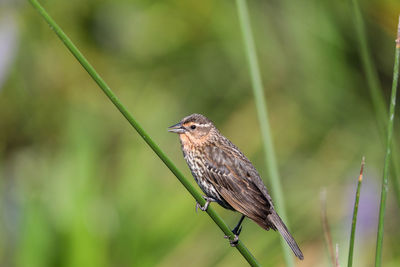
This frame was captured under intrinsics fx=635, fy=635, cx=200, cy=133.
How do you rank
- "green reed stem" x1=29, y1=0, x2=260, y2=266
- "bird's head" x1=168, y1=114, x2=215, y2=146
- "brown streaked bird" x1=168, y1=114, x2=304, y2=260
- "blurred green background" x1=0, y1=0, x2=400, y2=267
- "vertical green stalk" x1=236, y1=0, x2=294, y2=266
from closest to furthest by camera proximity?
1. "green reed stem" x1=29, y1=0, x2=260, y2=266
2. "vertical green stalk" x1=236, y1=0, x2=294, y2=266
3. "brown streaked bird" x1=168, y1=114, x2=304, y2=260
4. "bird's head" x1=168, y1=114, x2=215, y2=146
5. "blurred green background" x1=0, y1=0, x2=400, y2=267

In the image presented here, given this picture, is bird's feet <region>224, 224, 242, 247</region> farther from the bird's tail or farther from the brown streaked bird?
the bird's tail

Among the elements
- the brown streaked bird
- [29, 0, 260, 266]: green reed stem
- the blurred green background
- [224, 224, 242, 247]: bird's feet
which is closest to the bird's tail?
the brown streaked bird

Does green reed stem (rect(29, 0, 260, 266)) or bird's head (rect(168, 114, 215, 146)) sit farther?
bird's head (rect(168, 114, 215, 146))

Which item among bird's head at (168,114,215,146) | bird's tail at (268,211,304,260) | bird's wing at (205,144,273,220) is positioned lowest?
bird's tail at (268,211,304,260)

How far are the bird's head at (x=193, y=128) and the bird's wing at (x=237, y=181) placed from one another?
78mm

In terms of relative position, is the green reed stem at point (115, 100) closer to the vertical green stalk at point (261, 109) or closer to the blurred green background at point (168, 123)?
the vertical green stalk at point (261, 109)

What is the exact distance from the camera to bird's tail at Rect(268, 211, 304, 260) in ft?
8.07

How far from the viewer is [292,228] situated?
4059 mm

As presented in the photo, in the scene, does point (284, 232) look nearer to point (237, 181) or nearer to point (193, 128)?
point (237, 181)

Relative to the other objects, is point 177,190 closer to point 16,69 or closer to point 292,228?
point 292,228

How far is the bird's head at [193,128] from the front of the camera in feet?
9.87

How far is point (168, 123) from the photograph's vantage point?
470cm

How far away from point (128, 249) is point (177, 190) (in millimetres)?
611

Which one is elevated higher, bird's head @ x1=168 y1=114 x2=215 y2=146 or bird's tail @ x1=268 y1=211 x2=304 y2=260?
bird's head @ x1=168 y1=114 x2=215 y2=146
